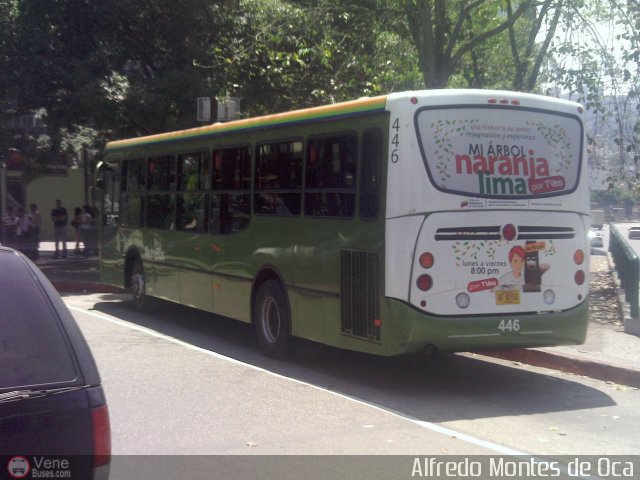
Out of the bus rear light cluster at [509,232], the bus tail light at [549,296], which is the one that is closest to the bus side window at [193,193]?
the bus rear light cluster at [509,232]

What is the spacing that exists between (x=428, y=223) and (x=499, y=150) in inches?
46.2

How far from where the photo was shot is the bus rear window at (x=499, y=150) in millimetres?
9000

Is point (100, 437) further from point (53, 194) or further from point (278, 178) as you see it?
point (53, 194)

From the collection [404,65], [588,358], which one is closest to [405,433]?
[588,358]

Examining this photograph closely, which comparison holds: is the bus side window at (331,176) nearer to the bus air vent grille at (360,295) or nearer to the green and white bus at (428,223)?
the green and white bus at (428,223)

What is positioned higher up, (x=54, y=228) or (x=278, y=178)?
(x=278, y=178)

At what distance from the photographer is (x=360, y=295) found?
9.38 metres

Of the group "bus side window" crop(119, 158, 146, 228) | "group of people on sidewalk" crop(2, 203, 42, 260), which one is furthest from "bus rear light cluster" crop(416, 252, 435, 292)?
"group of people on sidewalk" crop(2, 203, 42, 260)

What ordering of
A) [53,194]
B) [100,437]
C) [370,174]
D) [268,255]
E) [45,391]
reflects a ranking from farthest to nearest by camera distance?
1. [53,194]
2. [268,255]
3. [370,174]
4. [100,437]
5. [45,391]

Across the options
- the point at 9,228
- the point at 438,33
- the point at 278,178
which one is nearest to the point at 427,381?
the point at 278,178

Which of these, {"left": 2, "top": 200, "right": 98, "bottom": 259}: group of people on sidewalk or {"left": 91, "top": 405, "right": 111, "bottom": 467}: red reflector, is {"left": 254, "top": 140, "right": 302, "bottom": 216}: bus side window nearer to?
{"left": 91, "top": 405, "right": 111, "bottom": 467}: red reflector

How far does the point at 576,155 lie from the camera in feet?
32.0

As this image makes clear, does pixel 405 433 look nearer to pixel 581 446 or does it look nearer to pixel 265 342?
pixel 581 446

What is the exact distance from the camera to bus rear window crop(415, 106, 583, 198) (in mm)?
9000
